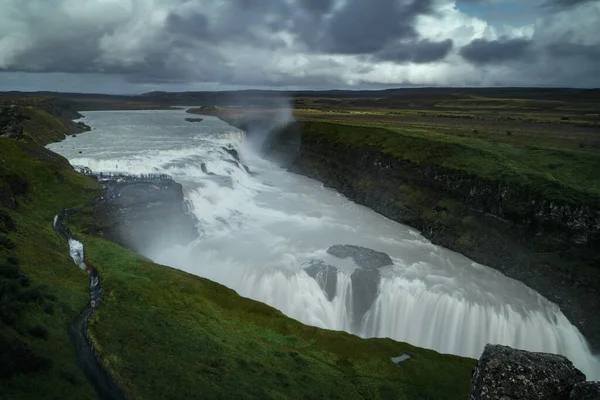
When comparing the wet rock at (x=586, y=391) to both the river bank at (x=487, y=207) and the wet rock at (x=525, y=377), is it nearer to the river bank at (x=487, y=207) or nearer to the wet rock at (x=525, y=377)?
the wet rock at (x=525, y=377)

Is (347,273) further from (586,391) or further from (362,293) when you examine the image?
(586,391)

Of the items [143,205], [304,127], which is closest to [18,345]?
[143,205]

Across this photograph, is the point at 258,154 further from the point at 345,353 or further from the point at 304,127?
the point at 345,353

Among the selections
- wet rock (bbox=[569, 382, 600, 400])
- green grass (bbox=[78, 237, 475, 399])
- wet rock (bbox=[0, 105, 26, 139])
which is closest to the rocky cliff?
green grass (bbox=[78, 237, 475, 399])

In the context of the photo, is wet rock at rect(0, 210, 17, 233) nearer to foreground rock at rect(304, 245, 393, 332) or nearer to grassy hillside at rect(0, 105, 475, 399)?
grassy hillside at rect(0, 105, 475, 399)

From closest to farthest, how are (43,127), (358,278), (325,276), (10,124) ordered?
(358,278) < (325,276) < (10,124) < (43,127)

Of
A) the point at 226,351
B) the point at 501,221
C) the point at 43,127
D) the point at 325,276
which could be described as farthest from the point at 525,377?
the point at 43,127
